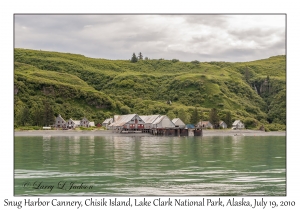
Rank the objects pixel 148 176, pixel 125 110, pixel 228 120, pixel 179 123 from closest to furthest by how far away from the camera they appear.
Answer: pixel 148 176, pixel 179 123, pixel 228 120, pixel 125 110

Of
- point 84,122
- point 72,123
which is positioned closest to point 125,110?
point 84,122

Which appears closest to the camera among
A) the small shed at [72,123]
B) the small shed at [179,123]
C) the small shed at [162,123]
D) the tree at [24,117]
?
the tree at [24,117]

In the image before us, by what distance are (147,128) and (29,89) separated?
153ft

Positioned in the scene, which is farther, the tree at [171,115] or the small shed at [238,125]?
the small shed at [238,125]

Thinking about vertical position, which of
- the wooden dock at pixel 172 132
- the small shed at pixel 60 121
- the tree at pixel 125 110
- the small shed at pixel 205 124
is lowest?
the wooden dock at pixel 172 132

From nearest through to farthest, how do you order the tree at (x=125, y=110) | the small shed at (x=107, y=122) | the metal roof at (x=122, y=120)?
the metal roof at (x=122, y=120) → the small shed at (x=107, y=122) → the tree at (x=125, y=110)

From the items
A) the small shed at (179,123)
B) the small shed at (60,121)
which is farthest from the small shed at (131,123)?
the small shed at (60,121)

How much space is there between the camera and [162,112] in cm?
16238

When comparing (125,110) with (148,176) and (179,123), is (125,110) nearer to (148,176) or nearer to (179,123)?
(179,123)

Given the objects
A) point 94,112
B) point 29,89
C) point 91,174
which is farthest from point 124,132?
point 91,174

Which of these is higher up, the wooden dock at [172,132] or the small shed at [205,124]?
the small shed at [205,124]

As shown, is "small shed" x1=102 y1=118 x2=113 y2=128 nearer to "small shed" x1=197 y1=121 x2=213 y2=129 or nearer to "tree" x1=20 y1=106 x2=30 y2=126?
"small shed" x1=197 y1=121 x2=213 y2=129

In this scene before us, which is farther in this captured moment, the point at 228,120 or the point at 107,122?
the point at 228,120

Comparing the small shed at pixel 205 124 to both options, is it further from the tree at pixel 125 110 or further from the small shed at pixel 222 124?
the tree at pixel 125 110
